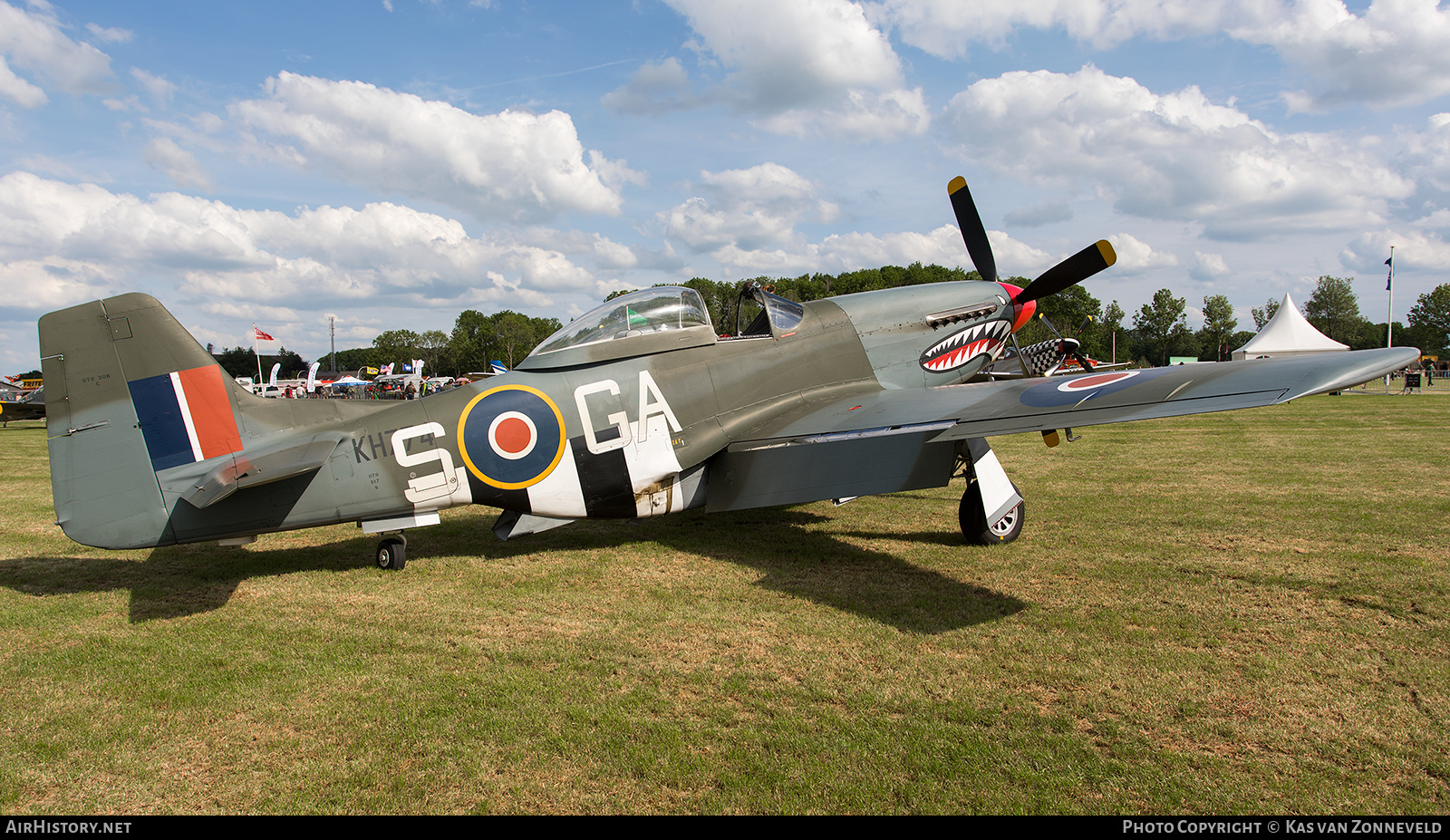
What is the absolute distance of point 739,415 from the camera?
652cm

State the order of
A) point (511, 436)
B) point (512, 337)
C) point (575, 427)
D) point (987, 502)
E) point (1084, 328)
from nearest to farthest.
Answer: point (511, 436), point (575, 427), point (987, 502), point (1084, 328), point (512, 337)

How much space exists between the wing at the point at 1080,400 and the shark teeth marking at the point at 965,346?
4.99ft

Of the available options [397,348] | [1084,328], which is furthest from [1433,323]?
[397,348]

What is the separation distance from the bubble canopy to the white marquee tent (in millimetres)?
38438

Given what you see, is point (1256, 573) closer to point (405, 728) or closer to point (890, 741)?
point (890, 741)

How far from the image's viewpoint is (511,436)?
5738 millimetres

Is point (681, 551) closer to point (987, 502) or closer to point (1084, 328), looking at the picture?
point (987, 502)

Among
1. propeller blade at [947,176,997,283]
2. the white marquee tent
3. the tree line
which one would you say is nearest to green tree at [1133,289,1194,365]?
the tree line

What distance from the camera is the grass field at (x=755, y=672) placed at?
278 centimetres

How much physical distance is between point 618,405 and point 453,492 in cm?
149

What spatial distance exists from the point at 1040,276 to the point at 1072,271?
1.17 feet

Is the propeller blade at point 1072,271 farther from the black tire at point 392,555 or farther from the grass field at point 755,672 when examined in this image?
the black tire at point 392,555

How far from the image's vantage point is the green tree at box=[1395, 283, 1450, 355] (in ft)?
262

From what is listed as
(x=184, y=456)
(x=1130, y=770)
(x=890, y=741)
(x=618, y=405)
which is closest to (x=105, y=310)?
(x=184, y=456)
